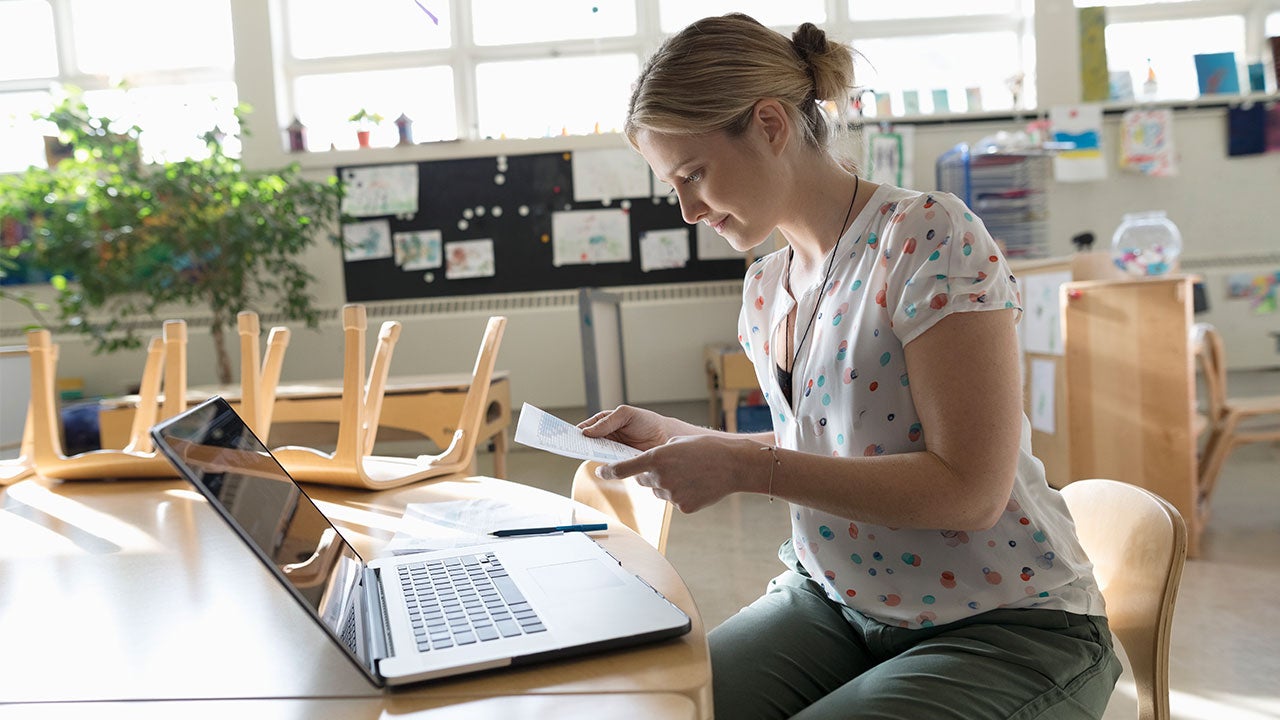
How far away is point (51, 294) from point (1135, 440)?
5.17 m

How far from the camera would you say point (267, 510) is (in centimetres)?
74

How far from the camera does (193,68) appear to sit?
5148 mm

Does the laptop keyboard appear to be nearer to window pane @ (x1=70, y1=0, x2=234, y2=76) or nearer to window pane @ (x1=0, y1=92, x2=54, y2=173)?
window pane @ (x1=70, y1=0, x2=234, y2=76)

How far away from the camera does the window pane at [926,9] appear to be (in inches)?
196

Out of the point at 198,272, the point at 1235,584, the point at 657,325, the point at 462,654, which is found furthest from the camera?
the point at 657,325

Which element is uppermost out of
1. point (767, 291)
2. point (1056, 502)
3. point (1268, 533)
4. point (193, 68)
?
point (193, 68)

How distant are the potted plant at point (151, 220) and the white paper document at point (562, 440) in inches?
145

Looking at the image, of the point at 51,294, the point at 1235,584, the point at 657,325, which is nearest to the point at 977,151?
the point at 657,325

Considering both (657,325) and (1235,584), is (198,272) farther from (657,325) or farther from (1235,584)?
(1235,584)

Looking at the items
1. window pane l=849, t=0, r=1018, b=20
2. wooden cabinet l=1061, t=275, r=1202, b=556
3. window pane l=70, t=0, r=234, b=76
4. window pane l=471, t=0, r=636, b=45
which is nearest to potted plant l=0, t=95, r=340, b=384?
window pane l=70, t=0, r=234, b=76

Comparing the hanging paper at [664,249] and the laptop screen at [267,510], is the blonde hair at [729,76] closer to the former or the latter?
the laptop screen at [267,510]

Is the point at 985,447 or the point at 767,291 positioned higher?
the point at 767,291

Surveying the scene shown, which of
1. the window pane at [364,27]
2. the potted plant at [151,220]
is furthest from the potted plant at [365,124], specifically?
the potted plant at [151,220]

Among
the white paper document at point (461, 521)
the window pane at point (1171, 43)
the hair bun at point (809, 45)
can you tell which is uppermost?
the window pane at point (1171, 43)
